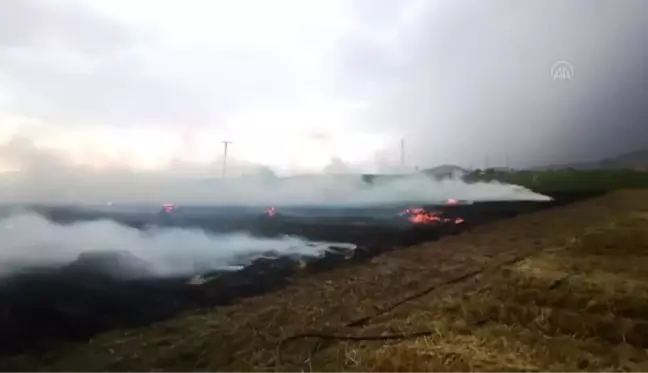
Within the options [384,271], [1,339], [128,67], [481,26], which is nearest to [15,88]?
[128,67]

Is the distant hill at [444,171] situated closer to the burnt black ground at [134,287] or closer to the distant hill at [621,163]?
the burnt black ground at [134,287]

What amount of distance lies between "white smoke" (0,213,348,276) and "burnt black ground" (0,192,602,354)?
1.0 inches

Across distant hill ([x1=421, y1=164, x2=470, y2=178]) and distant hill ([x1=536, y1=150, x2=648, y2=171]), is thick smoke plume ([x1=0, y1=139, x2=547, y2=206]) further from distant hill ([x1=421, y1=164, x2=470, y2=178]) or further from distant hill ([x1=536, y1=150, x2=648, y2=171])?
distant hill ([x1=536, y1=150, x2=648, y2=171])

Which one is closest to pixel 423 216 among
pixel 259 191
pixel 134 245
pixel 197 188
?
pixel 259 191

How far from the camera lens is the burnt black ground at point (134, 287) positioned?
1441 millimetres

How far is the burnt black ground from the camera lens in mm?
1441

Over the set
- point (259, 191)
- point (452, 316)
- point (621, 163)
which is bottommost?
point (452, 316)

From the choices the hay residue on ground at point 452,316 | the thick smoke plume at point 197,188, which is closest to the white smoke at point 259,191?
the thick smoke plume at point 197,188

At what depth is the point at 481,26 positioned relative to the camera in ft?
6.83

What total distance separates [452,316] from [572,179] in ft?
2.44

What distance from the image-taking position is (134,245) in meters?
1.63

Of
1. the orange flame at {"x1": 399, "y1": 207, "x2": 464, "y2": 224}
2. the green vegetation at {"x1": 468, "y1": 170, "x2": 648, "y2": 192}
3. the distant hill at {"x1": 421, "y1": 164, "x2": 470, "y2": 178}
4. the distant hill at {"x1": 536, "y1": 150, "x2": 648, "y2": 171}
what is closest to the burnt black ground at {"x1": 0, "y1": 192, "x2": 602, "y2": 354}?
the orange flame at {"x1": 399, "y1": 207, "x2": 464, "y2": 224}

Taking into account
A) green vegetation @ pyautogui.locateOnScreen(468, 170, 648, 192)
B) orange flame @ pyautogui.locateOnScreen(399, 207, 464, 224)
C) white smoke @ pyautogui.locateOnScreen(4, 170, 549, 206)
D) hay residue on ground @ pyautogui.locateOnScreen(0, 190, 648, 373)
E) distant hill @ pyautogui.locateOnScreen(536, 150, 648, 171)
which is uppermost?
distant hill @ pyautogui.locateOnScreen(536, 150, 648, 171)

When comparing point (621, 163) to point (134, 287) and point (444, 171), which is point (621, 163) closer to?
point (444, 171)
